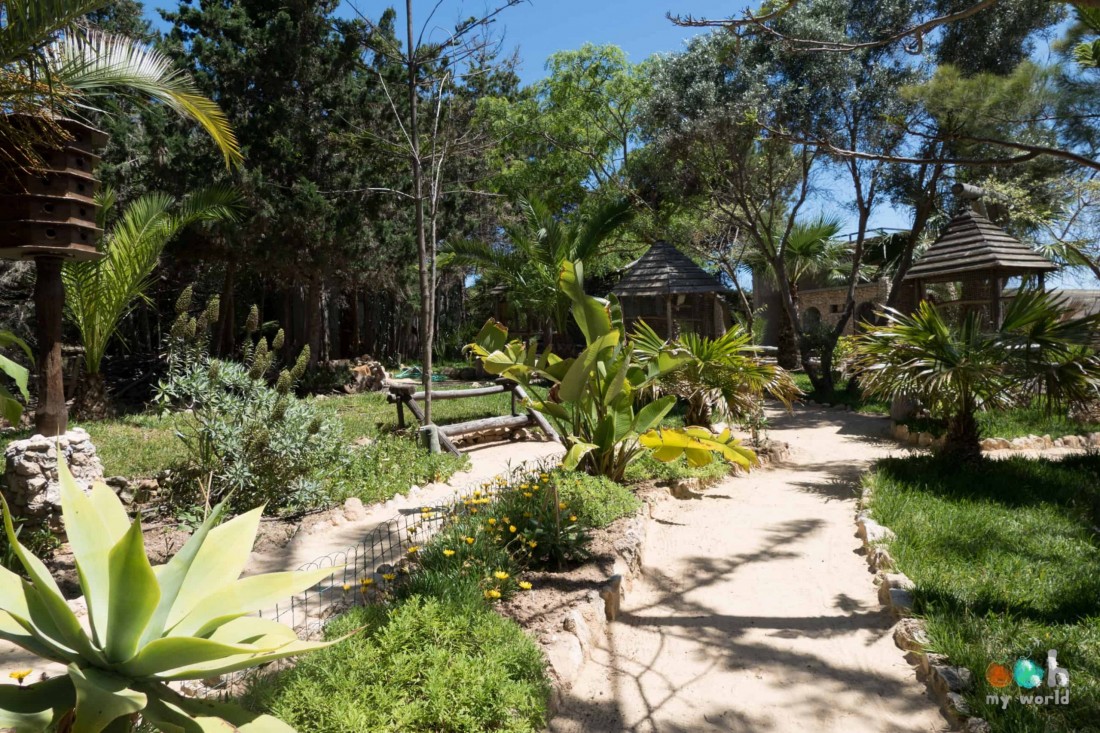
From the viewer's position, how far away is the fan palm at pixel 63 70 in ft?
13.4

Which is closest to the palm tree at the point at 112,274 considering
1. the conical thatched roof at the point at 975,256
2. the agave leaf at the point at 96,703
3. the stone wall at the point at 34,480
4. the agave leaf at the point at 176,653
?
the stone wall at the point at 34,480

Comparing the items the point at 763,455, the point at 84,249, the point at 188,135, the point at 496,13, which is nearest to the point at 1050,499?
the point at 763,455

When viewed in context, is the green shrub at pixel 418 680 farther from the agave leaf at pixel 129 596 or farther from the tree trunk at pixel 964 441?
the tree trunk at pixel 964 441

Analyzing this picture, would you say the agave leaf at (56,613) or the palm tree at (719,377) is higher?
the palm tree at (719,377)

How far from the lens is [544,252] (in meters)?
15.4

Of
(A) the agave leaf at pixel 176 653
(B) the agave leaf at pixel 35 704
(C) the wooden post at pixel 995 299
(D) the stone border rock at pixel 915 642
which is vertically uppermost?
(C) the wooden post at pixel 995 299

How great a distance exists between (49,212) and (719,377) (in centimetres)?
677

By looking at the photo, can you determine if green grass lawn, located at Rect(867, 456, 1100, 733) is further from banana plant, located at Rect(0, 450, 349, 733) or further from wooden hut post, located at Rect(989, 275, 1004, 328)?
wooden hut post, located at Rect(989, 275, 1004, 328)

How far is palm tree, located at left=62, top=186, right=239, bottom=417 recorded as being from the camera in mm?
9727

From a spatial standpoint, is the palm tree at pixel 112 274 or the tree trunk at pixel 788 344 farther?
the tree trunk at pixel 788 344

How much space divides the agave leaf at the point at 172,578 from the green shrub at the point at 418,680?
0.86m

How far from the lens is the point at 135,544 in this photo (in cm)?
169
